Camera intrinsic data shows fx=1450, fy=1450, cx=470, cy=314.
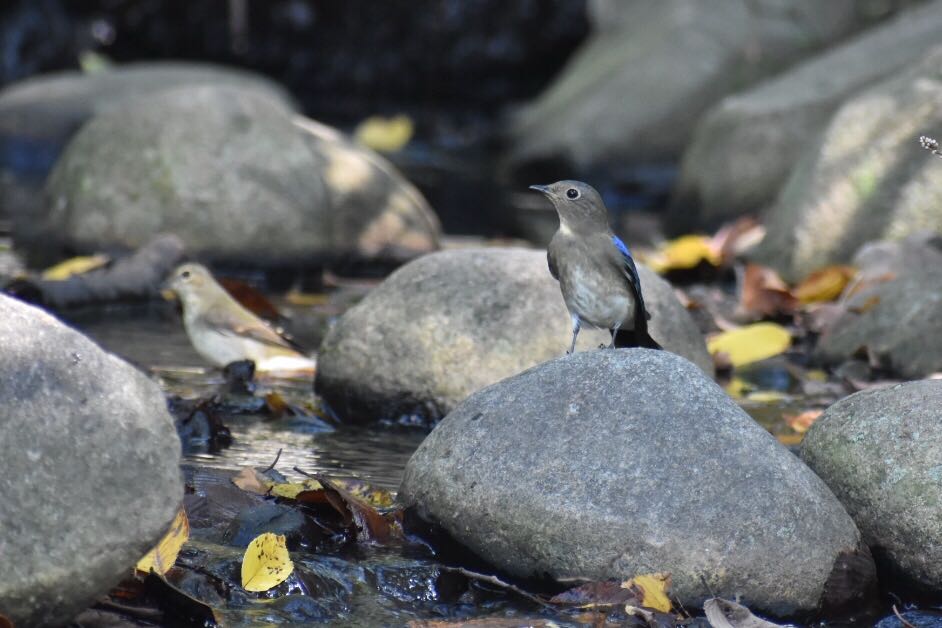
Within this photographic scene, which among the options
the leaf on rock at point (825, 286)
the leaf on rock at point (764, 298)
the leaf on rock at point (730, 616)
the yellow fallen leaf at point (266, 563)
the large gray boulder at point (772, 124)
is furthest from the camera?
the large gray boulder at point (772, 124)

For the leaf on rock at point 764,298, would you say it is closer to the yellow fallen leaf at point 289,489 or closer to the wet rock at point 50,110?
the yellow fallen leaf at point 289,489

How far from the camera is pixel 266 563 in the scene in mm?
4258

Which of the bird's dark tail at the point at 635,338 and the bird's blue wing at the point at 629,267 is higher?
the bird's blue wing at the point at 629,267

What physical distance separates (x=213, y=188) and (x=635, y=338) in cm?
537

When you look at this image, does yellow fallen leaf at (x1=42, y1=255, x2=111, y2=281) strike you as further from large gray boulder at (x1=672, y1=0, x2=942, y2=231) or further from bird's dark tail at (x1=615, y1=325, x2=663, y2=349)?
large gray boulder at (x1=672, y1=0, x2=942, y2=231)

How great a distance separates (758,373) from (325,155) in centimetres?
457

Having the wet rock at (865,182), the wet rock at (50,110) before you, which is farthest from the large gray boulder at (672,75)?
the wet rock at (865,182)

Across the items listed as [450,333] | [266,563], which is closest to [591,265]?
[450,333]

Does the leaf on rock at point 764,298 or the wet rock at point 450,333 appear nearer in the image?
the wet rock at point 450,333

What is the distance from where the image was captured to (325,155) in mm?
11211

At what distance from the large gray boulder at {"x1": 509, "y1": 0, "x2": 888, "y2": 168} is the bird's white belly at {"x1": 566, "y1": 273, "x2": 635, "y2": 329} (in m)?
10.4

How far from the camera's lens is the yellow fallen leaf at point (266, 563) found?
4.22 meters

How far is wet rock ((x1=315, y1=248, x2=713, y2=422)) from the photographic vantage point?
6375 mm

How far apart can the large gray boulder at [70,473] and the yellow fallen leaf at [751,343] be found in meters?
4.78
